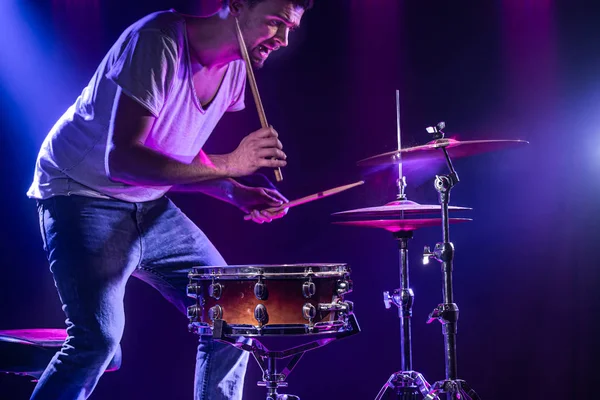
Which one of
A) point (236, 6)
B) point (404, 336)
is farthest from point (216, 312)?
point (236, 6)

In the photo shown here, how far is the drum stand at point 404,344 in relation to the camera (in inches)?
99.7

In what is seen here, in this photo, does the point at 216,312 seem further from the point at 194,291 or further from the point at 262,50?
the point at 262,50

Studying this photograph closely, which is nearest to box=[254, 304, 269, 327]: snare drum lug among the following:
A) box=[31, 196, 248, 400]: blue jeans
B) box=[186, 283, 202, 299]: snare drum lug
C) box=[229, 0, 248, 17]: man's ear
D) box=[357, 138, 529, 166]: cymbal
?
box=[186, 283, 202, 299]: snare drum lug

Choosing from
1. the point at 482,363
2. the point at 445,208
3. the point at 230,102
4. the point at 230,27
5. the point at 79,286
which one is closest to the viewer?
the point at 79,286

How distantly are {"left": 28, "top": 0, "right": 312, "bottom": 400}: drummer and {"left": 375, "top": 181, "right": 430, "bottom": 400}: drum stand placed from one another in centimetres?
58

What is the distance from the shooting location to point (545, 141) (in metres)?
3.01

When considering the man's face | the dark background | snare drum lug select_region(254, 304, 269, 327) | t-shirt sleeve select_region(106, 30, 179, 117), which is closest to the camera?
snare drum lug select_region(254, 304, 269, 327)

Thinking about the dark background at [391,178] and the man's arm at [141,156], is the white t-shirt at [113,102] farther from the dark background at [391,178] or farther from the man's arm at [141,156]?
the dark background at [391,178]

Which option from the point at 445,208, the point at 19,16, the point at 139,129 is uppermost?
the point at 19,16

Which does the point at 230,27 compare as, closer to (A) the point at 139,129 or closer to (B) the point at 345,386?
(A) the point at 139,129

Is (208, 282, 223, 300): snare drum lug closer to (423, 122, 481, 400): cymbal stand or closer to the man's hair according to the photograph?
(423, 122, 481, 400): cymbal stand

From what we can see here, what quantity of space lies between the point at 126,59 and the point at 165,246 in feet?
2.35

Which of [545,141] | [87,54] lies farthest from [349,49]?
[87,54]

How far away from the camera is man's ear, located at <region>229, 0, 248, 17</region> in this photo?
2.44 metres
